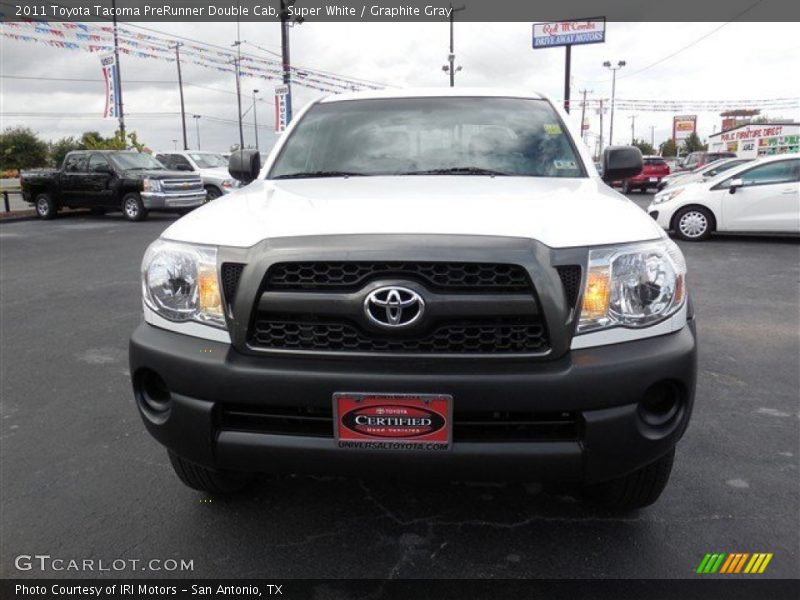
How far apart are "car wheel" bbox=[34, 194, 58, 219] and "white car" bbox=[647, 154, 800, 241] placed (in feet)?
52.9

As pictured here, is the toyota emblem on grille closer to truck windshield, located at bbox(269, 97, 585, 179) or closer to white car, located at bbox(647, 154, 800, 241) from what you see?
truck windshield, located at bbox(269, 97, 585, 179)

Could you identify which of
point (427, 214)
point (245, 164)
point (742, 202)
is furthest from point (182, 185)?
point (427, 214)

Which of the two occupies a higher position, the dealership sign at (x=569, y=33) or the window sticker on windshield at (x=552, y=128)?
the dealership sign at (x=569, y=33)

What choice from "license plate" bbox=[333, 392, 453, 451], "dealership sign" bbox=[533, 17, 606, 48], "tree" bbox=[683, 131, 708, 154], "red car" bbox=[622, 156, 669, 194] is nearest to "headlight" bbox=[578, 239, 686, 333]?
"license plate" bbox=[333, 392, 453, 451]

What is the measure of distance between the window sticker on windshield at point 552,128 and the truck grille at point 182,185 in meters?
14.8

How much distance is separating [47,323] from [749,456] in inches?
229

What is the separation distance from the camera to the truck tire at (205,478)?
253cm

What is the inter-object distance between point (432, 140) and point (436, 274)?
1521 millimetres

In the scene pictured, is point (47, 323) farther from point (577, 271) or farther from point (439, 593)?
point (577, 271)

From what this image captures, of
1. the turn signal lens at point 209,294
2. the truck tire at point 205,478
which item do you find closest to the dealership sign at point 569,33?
the truck tire at point 205,478

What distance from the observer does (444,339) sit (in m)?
1.99

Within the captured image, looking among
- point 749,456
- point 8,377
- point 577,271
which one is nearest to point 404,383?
point 577,271

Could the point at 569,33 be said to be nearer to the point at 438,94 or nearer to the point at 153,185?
the point at 153,185

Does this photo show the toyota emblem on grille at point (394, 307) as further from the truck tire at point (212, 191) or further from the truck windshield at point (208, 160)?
the truck windshield at point (208, 160)
